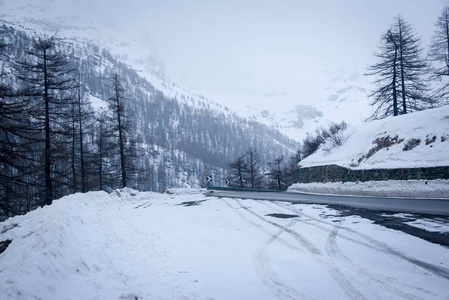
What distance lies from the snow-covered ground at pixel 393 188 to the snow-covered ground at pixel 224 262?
6.70 metres

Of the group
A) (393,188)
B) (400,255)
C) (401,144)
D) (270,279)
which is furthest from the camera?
(401,144)

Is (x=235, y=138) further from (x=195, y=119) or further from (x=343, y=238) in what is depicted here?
(x=343, y=238)

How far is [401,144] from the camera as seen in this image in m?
15.1

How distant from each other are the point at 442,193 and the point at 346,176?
18.8 feet

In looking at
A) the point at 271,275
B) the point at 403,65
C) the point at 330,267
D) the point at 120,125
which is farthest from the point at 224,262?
the point at 403,65

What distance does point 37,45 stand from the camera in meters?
17.6

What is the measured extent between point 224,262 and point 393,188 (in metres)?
12.2

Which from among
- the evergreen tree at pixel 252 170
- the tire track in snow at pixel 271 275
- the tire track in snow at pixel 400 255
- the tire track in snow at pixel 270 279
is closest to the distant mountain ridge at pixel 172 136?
the evergreen tree at pixel 252 170

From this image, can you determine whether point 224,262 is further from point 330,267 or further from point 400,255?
point 400,255

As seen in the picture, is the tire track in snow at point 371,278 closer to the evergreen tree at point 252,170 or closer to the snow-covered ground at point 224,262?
the snow-covered ground at point 224,262

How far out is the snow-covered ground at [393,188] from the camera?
455 inches

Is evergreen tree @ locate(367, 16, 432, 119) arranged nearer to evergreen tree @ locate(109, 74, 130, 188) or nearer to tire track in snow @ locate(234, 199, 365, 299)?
tire track in snow @ locate(234, 199, 365, 299)

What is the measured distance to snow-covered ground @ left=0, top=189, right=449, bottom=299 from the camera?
3.76 metres

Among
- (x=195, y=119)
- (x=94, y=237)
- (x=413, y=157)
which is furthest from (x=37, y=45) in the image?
(x=195, y=119)
